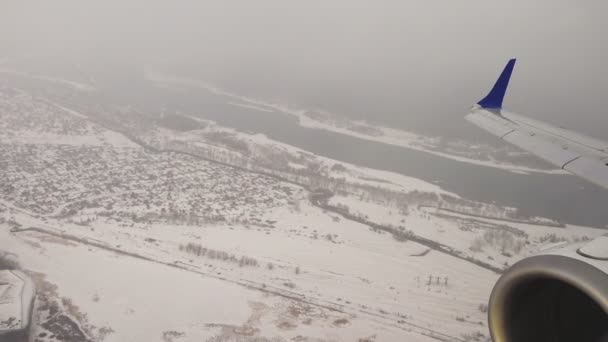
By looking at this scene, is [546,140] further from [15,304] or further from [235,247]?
[15,304]

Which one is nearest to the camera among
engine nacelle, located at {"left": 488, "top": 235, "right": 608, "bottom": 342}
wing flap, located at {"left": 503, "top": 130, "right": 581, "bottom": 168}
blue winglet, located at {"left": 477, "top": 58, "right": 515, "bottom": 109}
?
engine nacelle, located at {"left": 488, "top": 235, "right": 608, "bottom": 342}

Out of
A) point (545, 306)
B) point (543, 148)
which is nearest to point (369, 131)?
point (543, 148)

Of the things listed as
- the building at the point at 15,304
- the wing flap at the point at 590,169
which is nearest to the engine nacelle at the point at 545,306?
the wing flap at the point at 590,169

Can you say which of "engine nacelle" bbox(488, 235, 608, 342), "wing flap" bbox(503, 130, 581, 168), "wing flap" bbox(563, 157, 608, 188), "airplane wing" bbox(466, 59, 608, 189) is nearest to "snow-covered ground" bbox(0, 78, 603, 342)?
"airplane wing" bbox(466, 59, 608, 189)

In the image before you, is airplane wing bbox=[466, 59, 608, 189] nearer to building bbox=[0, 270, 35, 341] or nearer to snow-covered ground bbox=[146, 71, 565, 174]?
building bbox=[0, 270, 35, 341]

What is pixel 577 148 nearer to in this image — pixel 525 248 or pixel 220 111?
pixel 525 248

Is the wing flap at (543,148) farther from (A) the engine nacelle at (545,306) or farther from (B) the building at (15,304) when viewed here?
(B) the building at (15,304)
